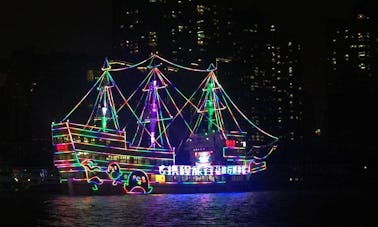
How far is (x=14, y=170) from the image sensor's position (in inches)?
4341

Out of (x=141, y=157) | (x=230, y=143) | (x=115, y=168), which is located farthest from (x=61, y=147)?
(x=230, y=143)

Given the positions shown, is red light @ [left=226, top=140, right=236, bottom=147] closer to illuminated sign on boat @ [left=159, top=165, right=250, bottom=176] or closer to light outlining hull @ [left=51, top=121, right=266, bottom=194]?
illuminated sign on boat @ [left=159, top=165, right=250, bottom=176]

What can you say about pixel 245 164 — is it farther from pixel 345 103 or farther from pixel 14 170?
pixel 345 103

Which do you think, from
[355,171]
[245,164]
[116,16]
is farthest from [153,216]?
[116,16]

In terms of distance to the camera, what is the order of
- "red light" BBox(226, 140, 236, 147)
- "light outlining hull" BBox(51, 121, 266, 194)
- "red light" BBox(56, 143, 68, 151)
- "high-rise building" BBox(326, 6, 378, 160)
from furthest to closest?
"high-rise building" BBox(326, 6, 378, 160)
"red light" BBox(226, 140, 236, 147)
"light outlining hull" BBox(51, 121, 266, 194)
"red light" BBox(56, 143, 68, 151)

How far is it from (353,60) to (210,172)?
353 ft

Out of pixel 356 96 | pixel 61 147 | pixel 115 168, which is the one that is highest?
pixel 356 96

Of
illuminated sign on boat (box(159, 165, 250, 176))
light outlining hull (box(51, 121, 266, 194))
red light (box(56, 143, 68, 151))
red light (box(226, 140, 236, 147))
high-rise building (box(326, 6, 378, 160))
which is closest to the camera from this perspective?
red light (box(56, 143, 68, 151))

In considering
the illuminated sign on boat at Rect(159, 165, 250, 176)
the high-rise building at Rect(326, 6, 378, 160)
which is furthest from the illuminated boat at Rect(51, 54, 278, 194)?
the high-rise building at Rect(326, 6, 378, 160)

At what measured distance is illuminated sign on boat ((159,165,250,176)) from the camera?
309 ft

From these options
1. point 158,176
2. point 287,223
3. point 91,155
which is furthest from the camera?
point 158,176

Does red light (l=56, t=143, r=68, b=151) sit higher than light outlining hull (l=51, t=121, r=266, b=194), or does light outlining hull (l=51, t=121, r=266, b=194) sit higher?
red light (l=56, t=143, r=68, b=151)

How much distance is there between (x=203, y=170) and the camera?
328ft

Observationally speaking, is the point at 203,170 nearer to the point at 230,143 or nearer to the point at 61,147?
the point at 230,143
